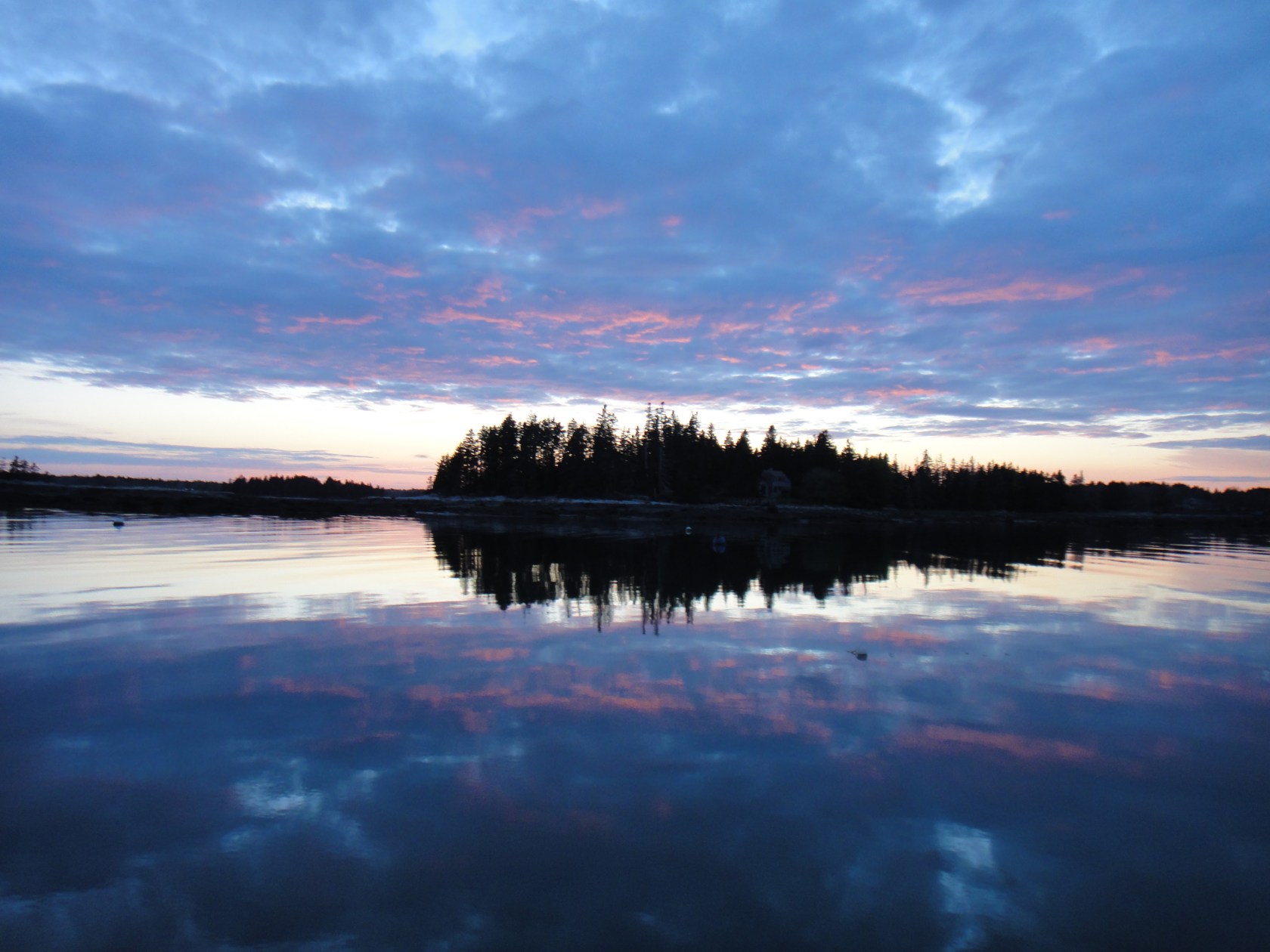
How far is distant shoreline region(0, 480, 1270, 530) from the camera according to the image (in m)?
63.0

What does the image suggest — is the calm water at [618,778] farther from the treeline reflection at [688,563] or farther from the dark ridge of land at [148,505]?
the dark ridge of land at [148,505]

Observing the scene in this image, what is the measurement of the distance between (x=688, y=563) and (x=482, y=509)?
203 feet

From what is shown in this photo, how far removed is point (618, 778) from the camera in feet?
22.8

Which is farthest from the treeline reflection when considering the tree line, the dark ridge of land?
the tree line

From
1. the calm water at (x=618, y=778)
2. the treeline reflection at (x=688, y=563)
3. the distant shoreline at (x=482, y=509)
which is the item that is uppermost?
the distant shoreline at (x=482, y=509)

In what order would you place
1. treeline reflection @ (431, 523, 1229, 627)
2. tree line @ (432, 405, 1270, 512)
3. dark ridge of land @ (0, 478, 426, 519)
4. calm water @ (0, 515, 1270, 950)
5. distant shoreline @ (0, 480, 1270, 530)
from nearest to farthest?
1. calm water @ (0, 515, 1270, 950)
2. treeline reflection @ (431, 523, 1229, 627)
3. dark ridge of land @ (0, 478, 426, 519)
4. distant shoreline @ (0, 480, 1270, 530)
5. tree line @ (432, 405, 1270, 512)

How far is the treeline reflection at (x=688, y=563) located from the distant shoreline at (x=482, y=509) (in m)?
17.8

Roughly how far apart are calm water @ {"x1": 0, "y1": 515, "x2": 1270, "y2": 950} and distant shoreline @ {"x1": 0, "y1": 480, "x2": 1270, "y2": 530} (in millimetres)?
45288

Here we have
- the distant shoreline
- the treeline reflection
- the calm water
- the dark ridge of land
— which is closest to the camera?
the calm water

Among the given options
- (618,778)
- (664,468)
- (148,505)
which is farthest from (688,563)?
(664,468)

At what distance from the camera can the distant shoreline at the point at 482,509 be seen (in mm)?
62969

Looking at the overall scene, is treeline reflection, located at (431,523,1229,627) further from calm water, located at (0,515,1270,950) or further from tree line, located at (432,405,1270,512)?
tree line, located at (432,405,1270,512)

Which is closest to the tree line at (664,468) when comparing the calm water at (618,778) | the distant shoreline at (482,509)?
the distant shoreline at (482,509)

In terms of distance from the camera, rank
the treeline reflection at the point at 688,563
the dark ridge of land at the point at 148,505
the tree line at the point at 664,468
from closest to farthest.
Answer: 1. the treeline reflection at the point at 688,563
2. the dark ridge of land at the point at 148,505
3. the tree line at the point at 664,468
